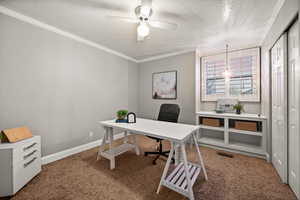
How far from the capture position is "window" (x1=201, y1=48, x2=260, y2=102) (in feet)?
9.18

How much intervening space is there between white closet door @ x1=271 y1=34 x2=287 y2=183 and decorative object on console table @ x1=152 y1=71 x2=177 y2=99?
6.69 feet

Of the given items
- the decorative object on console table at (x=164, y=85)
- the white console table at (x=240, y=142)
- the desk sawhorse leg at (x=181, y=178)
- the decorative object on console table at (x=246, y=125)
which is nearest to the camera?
the desk sawhorse leg at (x=181, y=178)

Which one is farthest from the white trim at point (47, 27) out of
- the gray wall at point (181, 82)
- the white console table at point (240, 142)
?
the white console table at point (240, 142)

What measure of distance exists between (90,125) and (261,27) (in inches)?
157

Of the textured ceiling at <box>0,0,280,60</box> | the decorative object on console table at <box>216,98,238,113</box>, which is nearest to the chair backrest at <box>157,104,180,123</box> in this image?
the decorative object on console table at <box>216,98,238,113</box>

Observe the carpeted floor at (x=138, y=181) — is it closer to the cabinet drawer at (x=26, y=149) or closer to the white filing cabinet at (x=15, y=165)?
the white filing cabinet at (x=15, y=165)

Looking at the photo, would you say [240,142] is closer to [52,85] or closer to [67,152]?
[67,152]

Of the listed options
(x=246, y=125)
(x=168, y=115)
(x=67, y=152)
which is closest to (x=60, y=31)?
(x=67, y=152)

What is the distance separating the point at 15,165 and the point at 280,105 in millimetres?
3662

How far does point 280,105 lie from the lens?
68.5 inches

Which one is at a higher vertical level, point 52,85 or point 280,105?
point 52,85

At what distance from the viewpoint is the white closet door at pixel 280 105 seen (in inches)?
63.6

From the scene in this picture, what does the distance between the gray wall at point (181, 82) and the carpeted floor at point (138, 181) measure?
1.35 metres

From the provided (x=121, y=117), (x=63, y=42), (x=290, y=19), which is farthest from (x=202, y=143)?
(x=63, y=42)
